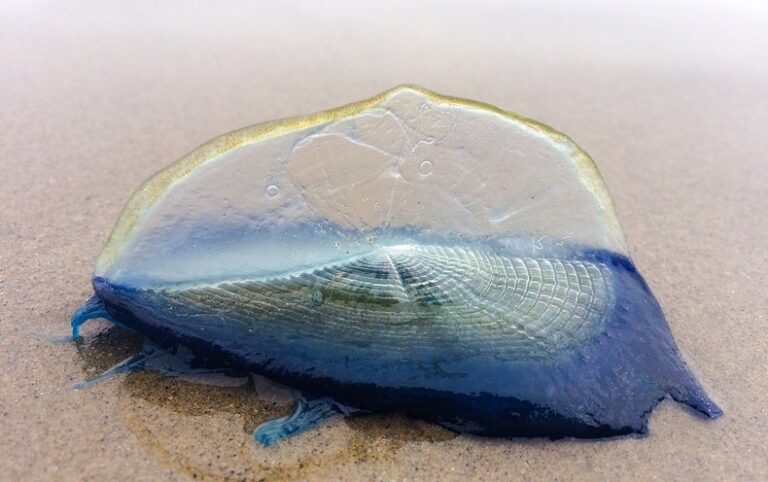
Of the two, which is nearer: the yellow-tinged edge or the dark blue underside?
the dark blue underside

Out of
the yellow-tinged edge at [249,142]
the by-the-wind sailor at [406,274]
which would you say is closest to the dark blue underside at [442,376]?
the by-the-wind sailor at [406,274]

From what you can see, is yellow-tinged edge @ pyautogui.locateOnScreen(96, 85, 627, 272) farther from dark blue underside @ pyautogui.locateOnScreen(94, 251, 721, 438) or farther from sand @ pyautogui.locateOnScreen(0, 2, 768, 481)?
sand @ pyautogui.locateOnScreen(0, 2, 768, 481)

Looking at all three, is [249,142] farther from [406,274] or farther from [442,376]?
[442,376]

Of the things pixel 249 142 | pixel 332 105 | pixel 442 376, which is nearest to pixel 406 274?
pixel 442 376

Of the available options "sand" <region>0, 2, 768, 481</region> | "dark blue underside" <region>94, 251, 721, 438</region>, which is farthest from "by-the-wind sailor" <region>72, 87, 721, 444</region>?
"sand" <region>0, 2, 768, 481</region>

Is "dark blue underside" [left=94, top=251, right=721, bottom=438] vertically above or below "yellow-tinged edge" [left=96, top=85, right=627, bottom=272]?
below

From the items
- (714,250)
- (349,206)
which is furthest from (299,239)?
(714,250)
